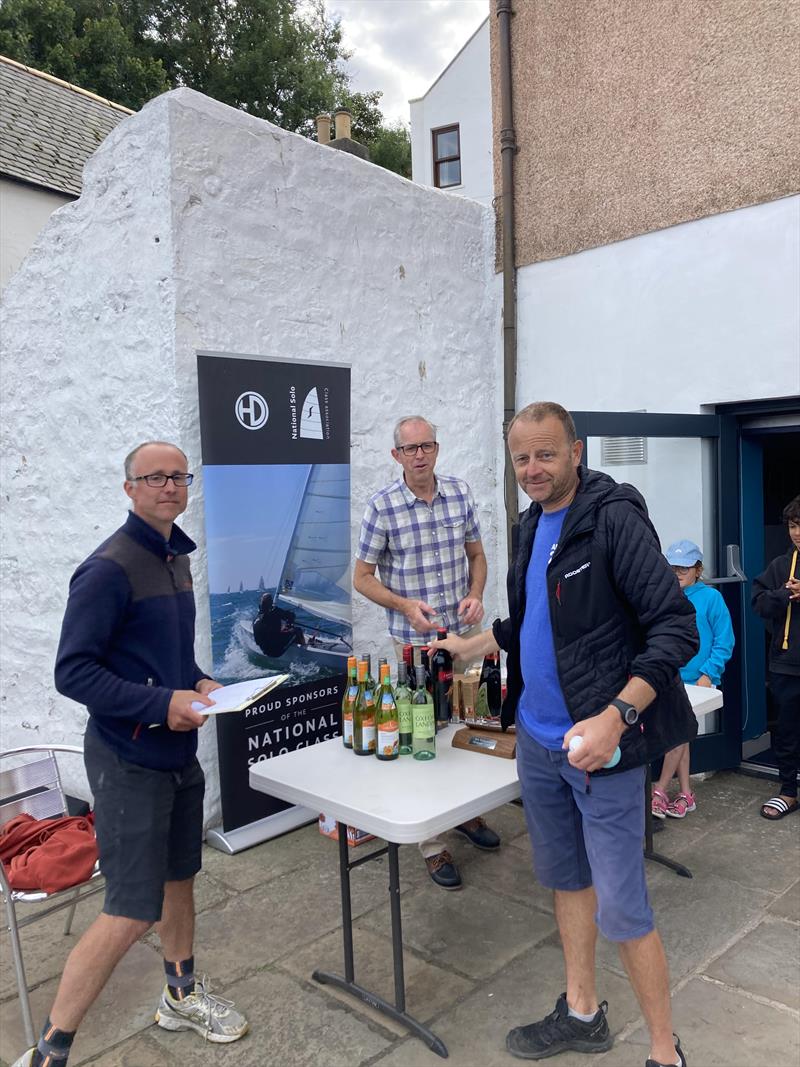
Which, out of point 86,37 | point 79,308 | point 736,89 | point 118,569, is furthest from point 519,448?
point 86,37

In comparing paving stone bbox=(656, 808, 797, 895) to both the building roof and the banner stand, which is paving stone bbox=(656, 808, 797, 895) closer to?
the banner stand

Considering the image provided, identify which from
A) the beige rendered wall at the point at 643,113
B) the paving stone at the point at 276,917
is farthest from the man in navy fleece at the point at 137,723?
the beige rendered wall at the point at 643,113

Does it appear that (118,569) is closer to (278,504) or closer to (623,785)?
(623,785)

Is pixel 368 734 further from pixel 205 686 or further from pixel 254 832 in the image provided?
pixel 254 832

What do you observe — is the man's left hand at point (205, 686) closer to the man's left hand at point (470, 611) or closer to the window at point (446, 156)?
the man's left hand at point (470, 611)

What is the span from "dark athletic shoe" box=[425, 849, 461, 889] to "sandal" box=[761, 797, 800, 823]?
1836mm

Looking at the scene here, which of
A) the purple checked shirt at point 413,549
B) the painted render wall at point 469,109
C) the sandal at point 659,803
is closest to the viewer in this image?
the purple checked shirt at point 413,549

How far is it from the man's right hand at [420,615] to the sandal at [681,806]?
6.24ft

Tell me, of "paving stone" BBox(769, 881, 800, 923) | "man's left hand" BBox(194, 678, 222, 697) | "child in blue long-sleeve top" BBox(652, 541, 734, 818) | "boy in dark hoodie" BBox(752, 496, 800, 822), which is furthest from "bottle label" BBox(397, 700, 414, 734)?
"boy in dark hoodie" BBox(752, 496, 800, 822)

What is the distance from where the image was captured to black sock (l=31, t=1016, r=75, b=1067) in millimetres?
2424

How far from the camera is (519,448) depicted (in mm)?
2391

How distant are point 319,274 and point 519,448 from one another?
289 centimetres

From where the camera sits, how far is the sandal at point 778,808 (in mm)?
4484

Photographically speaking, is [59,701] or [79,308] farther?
[59,701]
